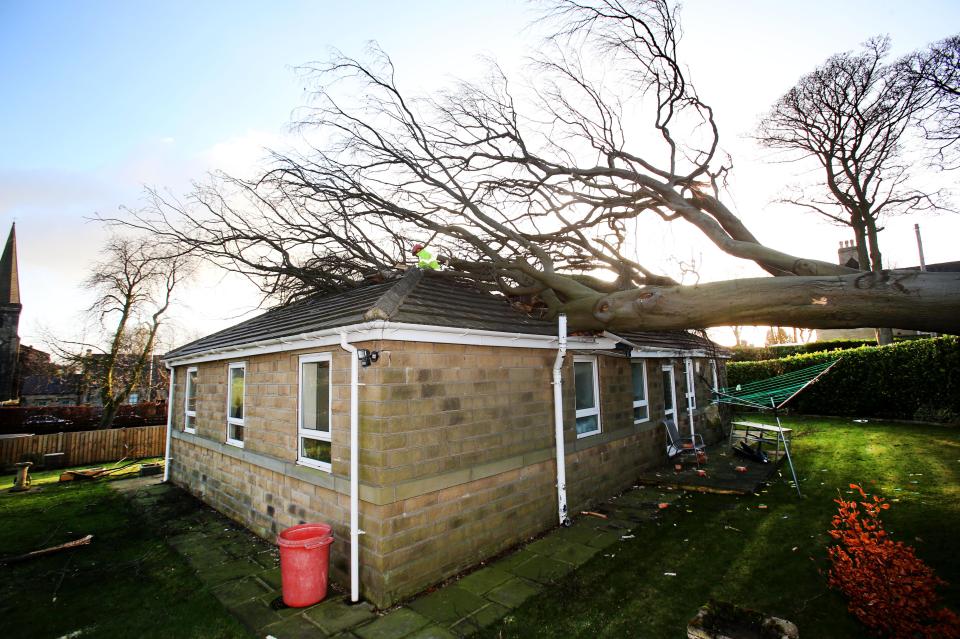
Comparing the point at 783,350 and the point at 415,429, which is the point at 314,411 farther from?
the point at 783,350

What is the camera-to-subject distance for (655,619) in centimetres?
458

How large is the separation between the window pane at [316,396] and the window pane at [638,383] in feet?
24.4

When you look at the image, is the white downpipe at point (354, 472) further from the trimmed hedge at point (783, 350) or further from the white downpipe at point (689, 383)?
the trimmed hedge at point (783, 350)

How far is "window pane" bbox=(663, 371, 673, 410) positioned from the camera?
39.4 feet

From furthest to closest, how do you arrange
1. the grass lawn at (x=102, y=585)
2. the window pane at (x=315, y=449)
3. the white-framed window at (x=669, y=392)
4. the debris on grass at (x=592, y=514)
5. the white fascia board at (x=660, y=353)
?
the white-framed window at (x=669, y=392)
the white fascia board at (x=660, y=353)
the debris on grass at (x=592, y=514)
the window pane at (x=315, y=449)
the grass lawn at (x=102, y=585)

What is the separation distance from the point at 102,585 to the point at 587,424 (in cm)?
814

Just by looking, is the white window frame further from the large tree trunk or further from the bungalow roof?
the large tree trunk

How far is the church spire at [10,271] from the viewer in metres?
43.4

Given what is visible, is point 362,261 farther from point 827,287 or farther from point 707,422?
point 707,422

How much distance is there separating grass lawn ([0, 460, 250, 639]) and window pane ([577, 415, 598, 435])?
609 centimetres

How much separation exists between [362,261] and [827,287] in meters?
8.93

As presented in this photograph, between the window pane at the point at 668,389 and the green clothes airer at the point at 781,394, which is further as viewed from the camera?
the window pane at the point at 668,389

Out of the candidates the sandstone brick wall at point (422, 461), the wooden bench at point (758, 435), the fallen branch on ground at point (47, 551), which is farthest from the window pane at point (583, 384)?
the fallen branch on ground at point (47, 551)

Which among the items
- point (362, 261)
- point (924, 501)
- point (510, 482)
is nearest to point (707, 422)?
point (924, 501)
